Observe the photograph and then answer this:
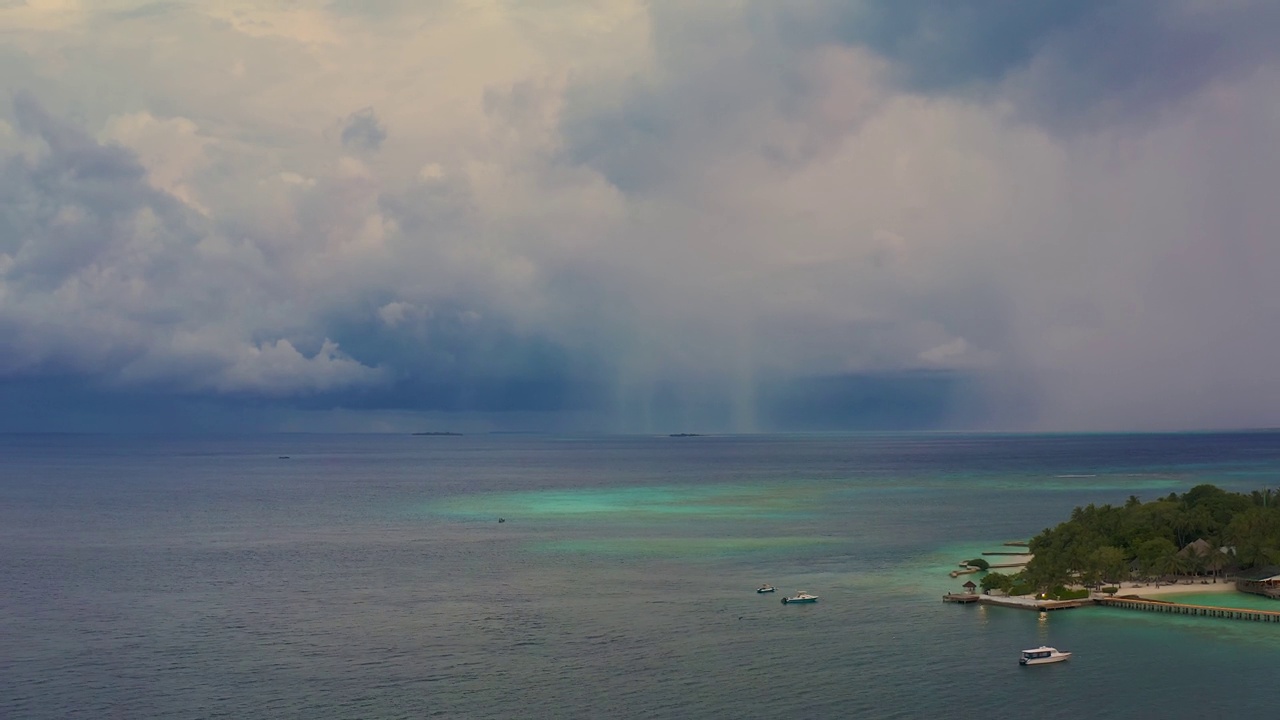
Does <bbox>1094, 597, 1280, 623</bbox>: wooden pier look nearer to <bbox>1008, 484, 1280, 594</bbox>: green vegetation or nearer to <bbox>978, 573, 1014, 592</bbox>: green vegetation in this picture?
<bbox>1008, 484, 1280, 594</bbox>: green vegetation

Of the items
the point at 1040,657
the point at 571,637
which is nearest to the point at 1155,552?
the point at 1040,657

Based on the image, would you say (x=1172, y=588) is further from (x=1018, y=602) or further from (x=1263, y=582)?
(x=1018, y=602)

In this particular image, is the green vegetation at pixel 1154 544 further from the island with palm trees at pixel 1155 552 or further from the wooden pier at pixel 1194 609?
the wooden pier at pixel 1194 609

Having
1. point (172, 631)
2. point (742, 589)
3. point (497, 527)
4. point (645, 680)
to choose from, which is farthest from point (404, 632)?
point (497, 527)

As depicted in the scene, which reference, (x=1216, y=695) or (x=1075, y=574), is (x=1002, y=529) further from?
(x=1216, y=695)

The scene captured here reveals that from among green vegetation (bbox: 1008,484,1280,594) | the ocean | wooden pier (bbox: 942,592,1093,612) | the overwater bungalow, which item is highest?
green vegetation (bbox: 1008,484,1280,594)

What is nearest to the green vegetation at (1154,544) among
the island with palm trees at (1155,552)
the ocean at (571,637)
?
the island with palm trees at (1155,552)

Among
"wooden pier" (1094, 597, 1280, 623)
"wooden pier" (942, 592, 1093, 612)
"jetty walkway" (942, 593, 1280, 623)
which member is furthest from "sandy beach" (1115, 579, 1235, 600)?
"wooden pier" (942, 592, 1093, 612)
